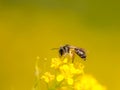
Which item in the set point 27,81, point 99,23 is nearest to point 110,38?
point 99,23

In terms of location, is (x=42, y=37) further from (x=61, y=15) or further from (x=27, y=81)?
(x=27, y=81)

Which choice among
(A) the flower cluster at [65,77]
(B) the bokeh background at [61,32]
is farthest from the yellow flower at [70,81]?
(B) the bokeh background at [61,32]

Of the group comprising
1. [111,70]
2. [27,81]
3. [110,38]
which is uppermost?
[110,38]

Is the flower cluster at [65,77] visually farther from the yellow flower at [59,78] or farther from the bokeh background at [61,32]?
the bokeh background at [61,32]

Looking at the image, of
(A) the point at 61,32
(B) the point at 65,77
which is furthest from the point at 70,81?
(A) the point at 61,32

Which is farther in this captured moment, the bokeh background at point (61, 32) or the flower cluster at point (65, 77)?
the bokeh background at point (61, 32)

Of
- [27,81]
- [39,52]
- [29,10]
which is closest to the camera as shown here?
[27,81]
